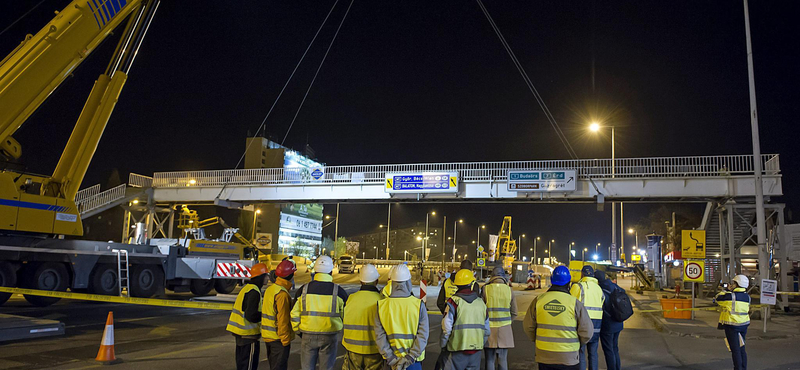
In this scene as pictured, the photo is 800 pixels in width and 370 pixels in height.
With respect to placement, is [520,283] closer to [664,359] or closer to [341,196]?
[341,196]

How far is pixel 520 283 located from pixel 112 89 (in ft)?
111

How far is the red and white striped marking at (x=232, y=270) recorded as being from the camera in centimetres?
2031

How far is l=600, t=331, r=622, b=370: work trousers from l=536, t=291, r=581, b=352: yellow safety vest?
9.87 feet

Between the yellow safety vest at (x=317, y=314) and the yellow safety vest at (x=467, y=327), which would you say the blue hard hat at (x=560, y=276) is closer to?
the yellow safety vest at (x=467, y=327)

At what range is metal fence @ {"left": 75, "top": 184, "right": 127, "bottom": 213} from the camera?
3275cm

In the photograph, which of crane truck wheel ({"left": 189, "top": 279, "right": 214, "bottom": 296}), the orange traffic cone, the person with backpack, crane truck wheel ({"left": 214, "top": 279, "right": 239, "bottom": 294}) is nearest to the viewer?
the person with backpack

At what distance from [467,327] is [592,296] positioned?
324 cm

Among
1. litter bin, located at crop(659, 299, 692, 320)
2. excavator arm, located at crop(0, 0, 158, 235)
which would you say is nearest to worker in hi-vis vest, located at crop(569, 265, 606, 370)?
litter bin, located at crop(659, 299, 692, 320)

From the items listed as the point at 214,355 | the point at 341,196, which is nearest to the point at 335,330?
the point at 214,355

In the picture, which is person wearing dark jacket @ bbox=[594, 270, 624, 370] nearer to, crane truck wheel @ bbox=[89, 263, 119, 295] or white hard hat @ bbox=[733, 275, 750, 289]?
white hard hat @ bbox=[733, 275, 750, 289]

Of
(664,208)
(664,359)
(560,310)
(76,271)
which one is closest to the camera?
(560,310)

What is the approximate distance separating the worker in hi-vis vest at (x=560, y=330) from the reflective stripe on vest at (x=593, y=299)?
8.10ft

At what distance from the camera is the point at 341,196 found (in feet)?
103

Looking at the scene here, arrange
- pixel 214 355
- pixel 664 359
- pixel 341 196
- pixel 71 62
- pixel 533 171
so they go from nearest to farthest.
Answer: pixel 214 355 → pixel 664 359 → pixel 71 62 → pixel 533 171 → pixel 341 196
